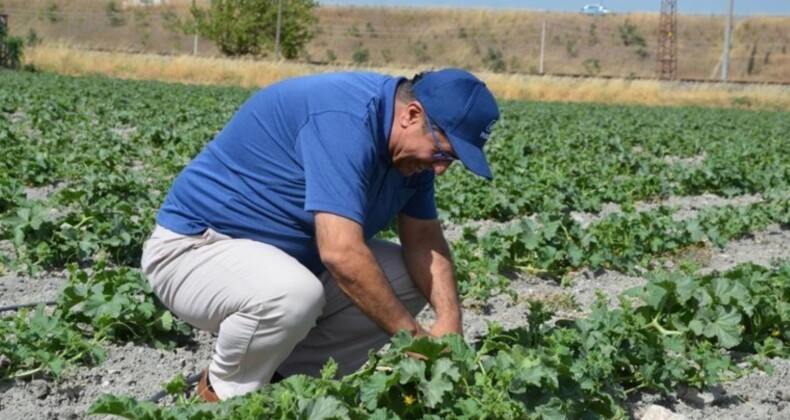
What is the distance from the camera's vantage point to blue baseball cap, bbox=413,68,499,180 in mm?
3777

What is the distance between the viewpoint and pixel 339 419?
132 inches

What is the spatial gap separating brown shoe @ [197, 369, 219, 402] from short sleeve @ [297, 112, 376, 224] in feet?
2.79

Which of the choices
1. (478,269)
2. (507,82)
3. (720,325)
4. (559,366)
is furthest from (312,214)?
(507,82)

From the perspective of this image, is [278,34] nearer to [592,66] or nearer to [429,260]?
[592,66]

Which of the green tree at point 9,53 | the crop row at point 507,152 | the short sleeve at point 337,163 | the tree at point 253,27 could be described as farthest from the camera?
the tree at point 253,27

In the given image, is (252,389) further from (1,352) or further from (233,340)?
(1,352)

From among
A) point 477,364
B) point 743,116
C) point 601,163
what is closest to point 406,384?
point 477,364

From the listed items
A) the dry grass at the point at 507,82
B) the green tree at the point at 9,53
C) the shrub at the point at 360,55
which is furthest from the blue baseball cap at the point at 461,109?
the shrub at the point at 360,55

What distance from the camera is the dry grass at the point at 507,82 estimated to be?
136 feet

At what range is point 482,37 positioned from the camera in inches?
3004

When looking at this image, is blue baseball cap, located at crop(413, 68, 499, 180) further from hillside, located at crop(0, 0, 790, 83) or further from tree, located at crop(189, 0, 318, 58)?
hillside, located at crop(0, 0, 790, 83)

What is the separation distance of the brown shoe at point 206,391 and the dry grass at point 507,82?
36.8 m

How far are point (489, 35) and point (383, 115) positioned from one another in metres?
73.6

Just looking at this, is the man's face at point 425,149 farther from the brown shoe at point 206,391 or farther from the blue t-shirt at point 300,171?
the brown shoe at point 206,391
